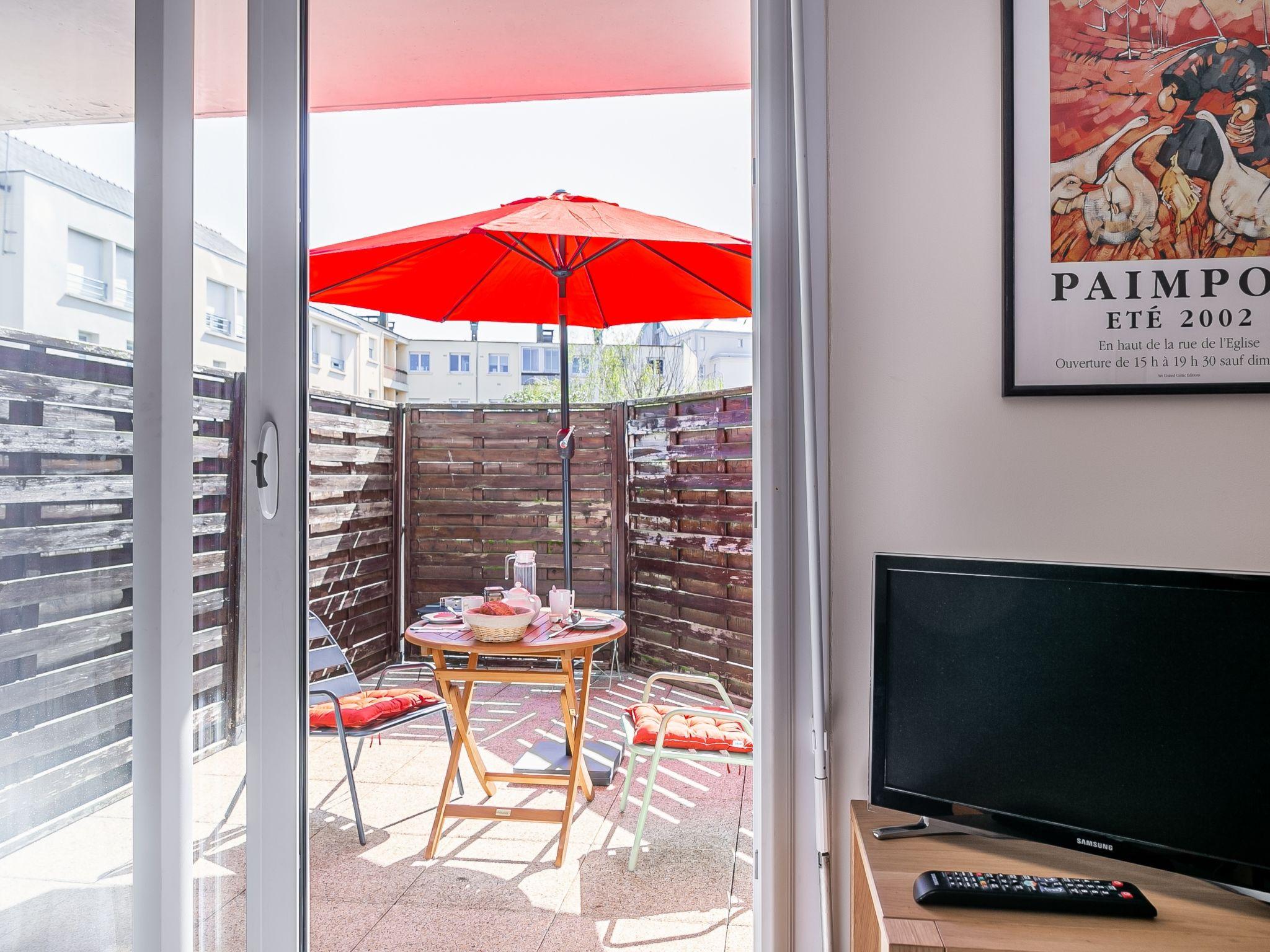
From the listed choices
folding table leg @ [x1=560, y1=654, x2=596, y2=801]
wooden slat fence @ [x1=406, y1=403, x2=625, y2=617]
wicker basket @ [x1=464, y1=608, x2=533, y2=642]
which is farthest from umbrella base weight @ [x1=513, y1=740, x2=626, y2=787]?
wooden slat fence @ [x1=406, y1=403, x2=625, y2=617]

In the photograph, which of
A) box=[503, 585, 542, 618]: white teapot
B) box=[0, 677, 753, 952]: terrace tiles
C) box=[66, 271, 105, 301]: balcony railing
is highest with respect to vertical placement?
box=[66, 271, 105, 301]: balcony railing

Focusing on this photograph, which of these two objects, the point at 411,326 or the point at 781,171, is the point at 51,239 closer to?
the point at 781,171

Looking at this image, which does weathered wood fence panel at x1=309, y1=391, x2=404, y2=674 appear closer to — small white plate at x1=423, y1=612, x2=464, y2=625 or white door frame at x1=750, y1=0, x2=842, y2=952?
small white plate at x1=423, y1=612, x2=464, y2=625

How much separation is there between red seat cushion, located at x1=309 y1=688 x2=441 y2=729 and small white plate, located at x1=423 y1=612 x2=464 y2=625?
0.23 metres

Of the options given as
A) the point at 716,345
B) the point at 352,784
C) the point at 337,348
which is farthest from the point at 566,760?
the point at 337,348

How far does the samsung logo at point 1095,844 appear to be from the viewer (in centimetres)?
103

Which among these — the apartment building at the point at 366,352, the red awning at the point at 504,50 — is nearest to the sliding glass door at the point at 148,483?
the red awning at the point at 504,50

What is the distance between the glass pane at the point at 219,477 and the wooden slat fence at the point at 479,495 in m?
3.21

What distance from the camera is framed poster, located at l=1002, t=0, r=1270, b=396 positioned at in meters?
1.19

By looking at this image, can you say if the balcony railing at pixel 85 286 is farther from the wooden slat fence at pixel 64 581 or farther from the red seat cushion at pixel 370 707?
the red seat cushion at pixel 370 707

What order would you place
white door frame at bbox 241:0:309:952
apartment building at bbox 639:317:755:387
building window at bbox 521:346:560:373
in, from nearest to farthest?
white door frame at bbox 241:0:309:952 → apartment building at bbox 639:317:755:387 → building window at bbox 521:346:560:373

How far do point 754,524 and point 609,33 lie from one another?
179cm

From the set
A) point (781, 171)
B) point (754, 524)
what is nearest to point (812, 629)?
point (754, 524)

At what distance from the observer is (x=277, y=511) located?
126 cm
